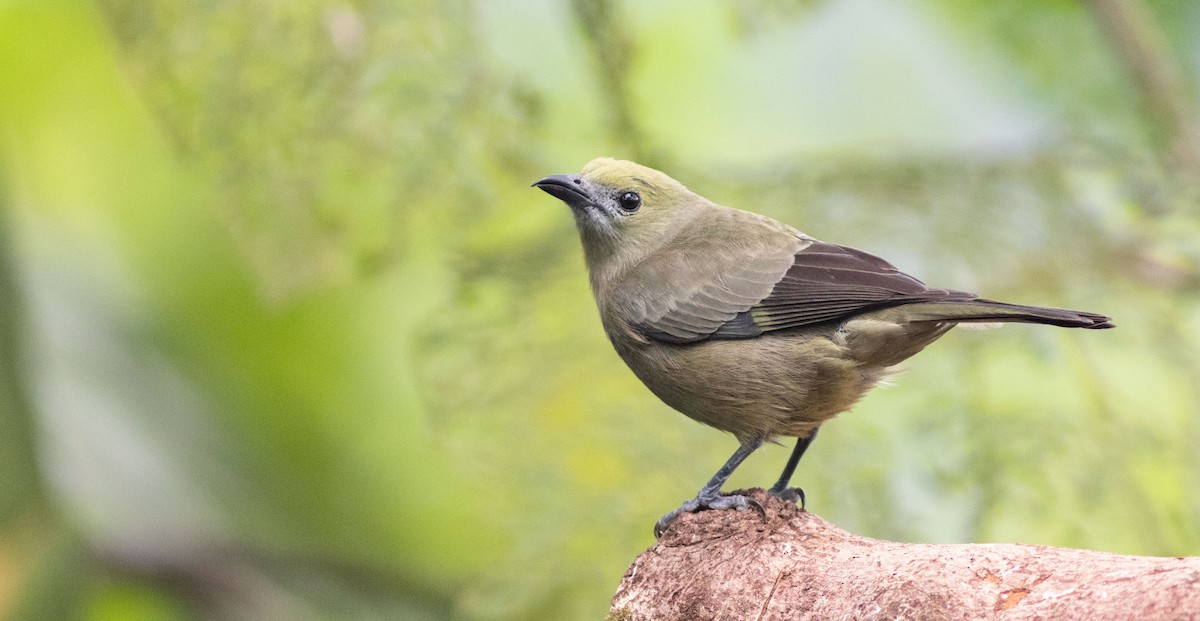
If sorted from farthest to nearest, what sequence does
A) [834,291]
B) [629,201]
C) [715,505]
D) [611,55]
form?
[611,55]
[629,201]
[834,291]
[715,505]

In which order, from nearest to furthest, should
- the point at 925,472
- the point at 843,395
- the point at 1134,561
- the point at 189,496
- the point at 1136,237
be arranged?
the point at 1134,561, the point at 843,395, the point at 925,472, the point at 1136,237, the point at 189,496

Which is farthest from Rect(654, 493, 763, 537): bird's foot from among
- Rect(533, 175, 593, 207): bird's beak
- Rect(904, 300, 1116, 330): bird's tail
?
Rect(533, 175, 593, 207): bird's beak

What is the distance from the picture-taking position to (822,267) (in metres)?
3.06

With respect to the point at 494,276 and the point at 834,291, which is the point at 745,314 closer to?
the point at 834,291

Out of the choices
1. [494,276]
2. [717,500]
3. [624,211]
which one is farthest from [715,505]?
[494,276]

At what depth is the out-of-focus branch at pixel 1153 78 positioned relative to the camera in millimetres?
4691

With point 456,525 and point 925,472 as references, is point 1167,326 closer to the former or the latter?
point 925,472

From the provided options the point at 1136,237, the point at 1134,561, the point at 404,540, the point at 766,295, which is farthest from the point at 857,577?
the point at 404,540

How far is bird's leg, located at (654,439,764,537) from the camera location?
2638 mm

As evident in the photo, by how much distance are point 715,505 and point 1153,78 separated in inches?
130

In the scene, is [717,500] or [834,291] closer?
[717,500]

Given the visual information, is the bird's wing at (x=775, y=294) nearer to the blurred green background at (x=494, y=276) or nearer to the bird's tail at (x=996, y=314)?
the bird's tail at (x=996, y=314)

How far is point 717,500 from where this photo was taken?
8.92ft

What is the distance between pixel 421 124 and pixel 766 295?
5.54ft
